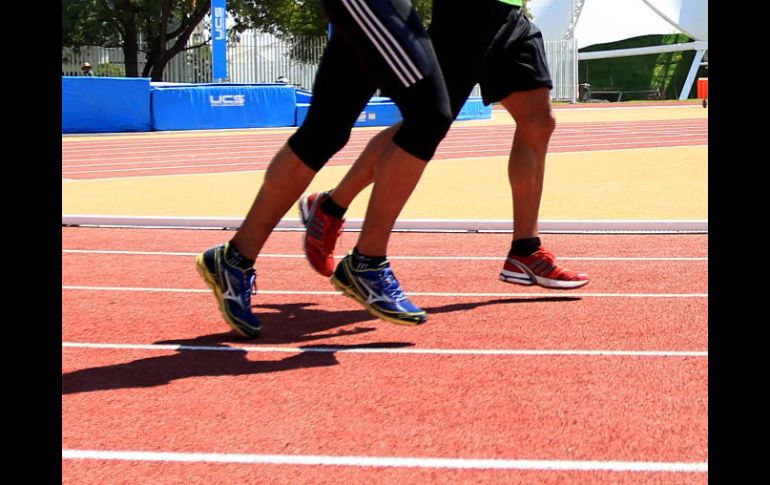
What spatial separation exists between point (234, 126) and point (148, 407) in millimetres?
22247

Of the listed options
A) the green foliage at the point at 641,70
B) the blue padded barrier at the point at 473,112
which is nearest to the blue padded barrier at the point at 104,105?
the blue padded barrier at the point at 473,112

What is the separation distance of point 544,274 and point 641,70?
67.7m

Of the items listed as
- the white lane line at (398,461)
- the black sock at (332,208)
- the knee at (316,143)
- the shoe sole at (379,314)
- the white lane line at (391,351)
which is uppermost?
the knee at (316,143)

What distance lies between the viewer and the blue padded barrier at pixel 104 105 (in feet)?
76.9

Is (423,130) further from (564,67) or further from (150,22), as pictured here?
(564,67)

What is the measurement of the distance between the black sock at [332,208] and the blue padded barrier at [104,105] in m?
19.8

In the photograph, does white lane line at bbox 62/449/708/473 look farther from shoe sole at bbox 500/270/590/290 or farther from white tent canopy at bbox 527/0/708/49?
white tent canopy at bbox 527/0/708/49

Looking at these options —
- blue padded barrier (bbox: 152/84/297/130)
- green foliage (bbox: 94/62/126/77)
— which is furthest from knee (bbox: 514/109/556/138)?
green foliage (bbox: 94/62/126/77)

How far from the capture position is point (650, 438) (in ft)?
8.86

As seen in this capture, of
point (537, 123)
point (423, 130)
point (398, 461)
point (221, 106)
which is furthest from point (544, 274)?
point (221, 106)

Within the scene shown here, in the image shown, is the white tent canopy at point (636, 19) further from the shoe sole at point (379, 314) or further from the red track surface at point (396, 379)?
the shoe sole at point (379, 314)

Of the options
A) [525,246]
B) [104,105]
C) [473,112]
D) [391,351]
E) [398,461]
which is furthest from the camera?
[473,112]

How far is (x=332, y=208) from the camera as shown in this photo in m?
4.56
